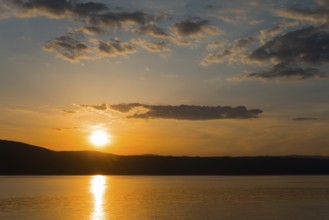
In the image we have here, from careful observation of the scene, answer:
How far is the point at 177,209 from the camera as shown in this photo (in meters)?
59.5

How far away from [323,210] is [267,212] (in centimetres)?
763

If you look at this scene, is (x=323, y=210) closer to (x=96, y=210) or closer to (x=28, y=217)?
(x=96, y=210)

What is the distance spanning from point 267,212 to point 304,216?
554 centimetres

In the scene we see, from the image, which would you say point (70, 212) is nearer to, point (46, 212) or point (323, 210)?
point (46, 212)

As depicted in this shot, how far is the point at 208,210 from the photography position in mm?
57969

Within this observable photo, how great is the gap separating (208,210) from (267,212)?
7363 millimetres

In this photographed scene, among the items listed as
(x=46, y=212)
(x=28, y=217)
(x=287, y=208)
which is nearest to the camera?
(x=28, y=217)

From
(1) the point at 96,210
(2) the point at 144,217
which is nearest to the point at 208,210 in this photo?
(2) the point at 144,217

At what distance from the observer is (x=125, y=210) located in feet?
193

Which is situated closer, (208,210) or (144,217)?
(144,217)

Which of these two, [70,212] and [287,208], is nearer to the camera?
[70,212]

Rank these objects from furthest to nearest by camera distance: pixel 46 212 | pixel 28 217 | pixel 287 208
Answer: pixel 287 208
pixel 46 212
pixel 28 217

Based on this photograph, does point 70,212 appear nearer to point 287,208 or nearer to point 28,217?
point 28,217

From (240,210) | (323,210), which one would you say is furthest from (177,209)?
(323,210)
